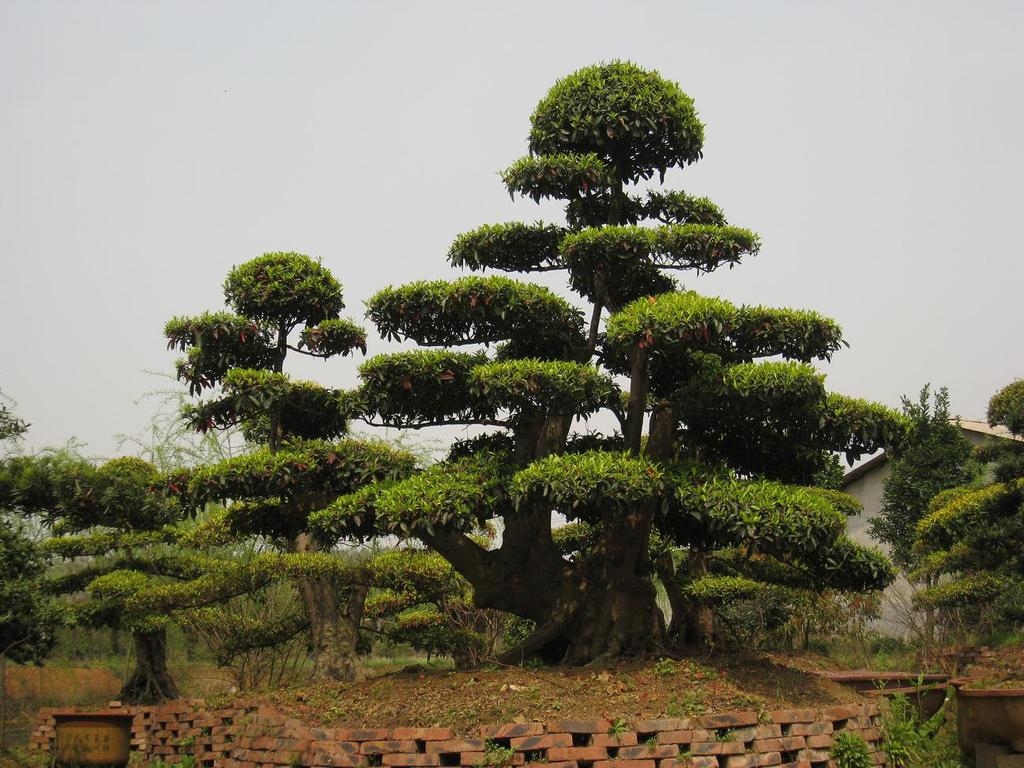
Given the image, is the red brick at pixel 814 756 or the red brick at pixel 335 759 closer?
the red brick at pixel 335 759

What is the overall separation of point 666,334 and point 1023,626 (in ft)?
43.1

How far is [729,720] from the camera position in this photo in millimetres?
6672

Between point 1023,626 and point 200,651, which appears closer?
point 1023,626

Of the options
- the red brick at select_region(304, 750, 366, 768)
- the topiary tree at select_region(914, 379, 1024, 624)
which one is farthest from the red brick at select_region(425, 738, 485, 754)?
the topiary tree at select_region(914, 379, 1024, 624)

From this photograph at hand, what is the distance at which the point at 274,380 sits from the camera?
28.4ft

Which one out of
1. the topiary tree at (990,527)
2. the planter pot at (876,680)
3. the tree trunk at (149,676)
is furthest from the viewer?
the tree trunk at (149,676)

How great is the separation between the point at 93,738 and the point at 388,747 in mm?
4347

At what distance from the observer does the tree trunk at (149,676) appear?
45.5 ft

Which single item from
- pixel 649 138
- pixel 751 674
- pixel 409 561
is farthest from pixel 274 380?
pixel 751 674

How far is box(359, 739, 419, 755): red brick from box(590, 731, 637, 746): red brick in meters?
1.17

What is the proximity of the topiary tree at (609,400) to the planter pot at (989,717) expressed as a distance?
4.17 ft

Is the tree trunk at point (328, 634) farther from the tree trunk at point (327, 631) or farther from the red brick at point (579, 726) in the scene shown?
the red brick at point (579, 726)

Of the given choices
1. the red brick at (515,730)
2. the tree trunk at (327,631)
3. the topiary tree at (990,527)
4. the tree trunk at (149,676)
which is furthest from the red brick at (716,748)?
the tree trunk at (149,676)

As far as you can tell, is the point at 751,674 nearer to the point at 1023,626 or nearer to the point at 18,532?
the point at 18,532
